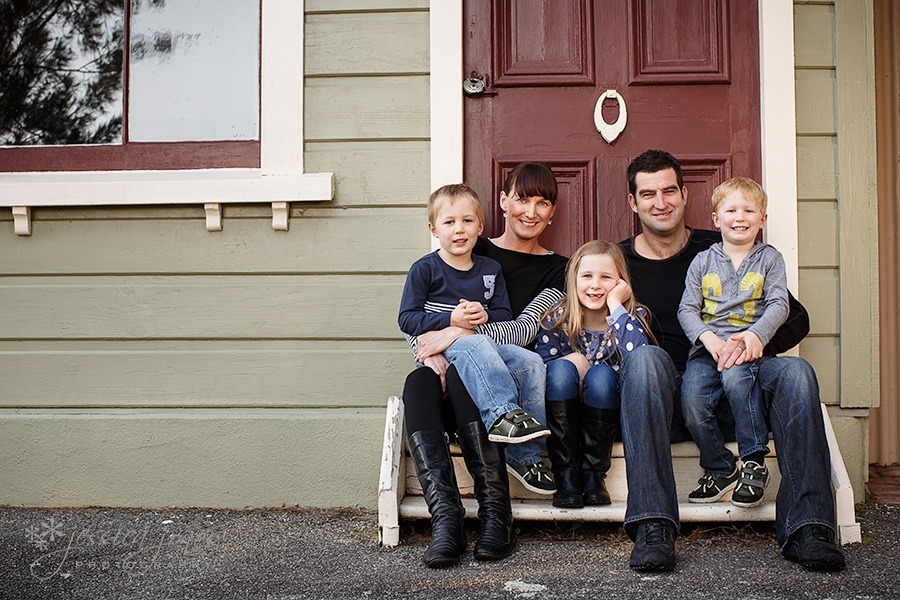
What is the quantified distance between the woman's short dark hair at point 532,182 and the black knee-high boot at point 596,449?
84cm

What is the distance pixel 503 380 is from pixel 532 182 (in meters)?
0.87

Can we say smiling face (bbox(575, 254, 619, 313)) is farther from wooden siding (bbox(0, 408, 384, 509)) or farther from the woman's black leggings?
wooden siding (bbox(0, 408, 384, 509))

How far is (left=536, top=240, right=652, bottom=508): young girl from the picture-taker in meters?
2.65

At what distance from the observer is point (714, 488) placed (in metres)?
2.63

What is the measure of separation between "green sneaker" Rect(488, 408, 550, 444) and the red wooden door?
101cm

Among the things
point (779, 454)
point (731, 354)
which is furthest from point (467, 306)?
point (779, 454)

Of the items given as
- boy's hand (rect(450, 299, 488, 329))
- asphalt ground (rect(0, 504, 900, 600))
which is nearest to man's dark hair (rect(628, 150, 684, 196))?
boy's hand (rect(450, 299, 488, 329))

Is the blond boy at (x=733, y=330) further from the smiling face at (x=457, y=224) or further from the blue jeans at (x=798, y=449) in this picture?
the smiling face at (x=457, y=224)

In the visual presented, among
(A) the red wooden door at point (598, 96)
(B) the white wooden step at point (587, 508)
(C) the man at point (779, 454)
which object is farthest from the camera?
(A) the red wooden door at point (598, 96)

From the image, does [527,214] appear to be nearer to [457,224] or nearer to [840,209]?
[457,224]

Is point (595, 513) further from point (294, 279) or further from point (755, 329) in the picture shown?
point (294, 279)

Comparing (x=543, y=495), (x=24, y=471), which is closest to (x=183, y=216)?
(x=24, y=471)

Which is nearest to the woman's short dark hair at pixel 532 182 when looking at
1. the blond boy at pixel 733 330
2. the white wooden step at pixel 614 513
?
the blond boy at pixel 733 330

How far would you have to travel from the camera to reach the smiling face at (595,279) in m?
2.85
